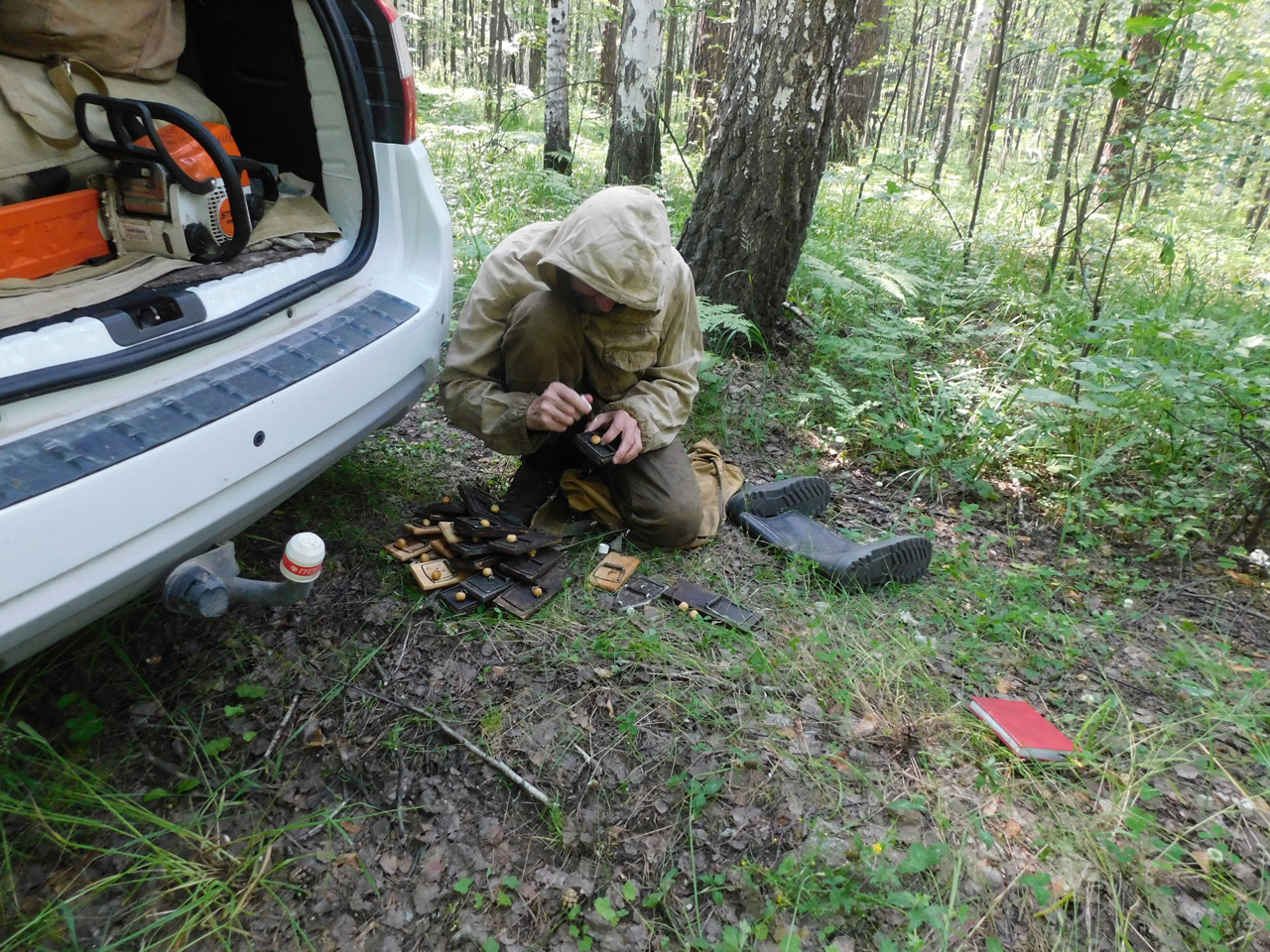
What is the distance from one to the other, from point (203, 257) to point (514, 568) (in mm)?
1302

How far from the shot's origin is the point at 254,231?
7.38 feet

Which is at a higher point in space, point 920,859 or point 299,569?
point 299,569

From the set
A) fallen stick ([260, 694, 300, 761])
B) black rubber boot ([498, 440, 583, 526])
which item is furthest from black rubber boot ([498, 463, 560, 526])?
fallen stick ([260, 694, 300, 761])

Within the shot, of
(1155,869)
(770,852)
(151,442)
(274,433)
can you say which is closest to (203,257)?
(274,433)

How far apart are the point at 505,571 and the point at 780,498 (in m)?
1.14

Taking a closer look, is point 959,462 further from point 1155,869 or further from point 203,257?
point 203,257

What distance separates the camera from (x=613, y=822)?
170 centimetres

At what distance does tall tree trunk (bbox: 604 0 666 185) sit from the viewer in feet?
19.1

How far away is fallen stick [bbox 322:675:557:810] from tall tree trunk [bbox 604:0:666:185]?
4922 mm

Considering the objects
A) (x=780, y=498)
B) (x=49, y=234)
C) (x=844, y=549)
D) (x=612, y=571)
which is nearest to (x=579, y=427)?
(x=612, y=571)

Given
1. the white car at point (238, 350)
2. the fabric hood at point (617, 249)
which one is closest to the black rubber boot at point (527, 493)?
the white car at point (238, 350)

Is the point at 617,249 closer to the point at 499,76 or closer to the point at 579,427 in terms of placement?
the point at 579,427

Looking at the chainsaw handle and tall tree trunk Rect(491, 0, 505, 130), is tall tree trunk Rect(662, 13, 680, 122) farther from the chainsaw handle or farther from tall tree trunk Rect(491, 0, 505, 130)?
the chainsaw handle

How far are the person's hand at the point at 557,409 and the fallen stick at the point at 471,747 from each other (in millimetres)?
1017
